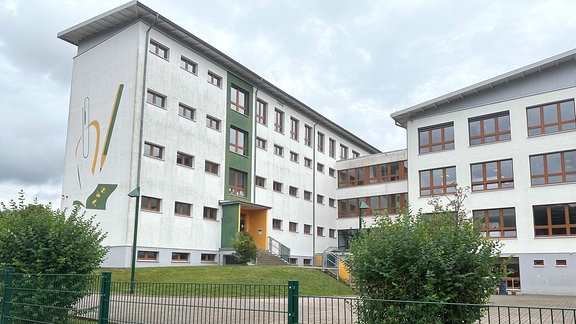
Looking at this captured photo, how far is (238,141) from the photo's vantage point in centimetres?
3419

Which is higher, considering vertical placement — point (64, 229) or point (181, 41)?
point (181, 41)

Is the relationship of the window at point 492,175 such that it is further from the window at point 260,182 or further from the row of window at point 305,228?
the window at point 260,182

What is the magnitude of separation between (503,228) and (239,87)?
18561mm

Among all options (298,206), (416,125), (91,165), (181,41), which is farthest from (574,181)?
(91,165)

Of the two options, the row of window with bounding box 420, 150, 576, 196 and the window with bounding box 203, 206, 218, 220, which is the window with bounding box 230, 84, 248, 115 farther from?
the row of window with bounding box 420, 150, 576, 196

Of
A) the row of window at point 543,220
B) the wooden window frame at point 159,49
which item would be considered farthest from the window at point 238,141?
the row of window at point 543,220

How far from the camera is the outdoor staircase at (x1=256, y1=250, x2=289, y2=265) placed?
3032cm

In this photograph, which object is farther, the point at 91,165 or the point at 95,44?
the point at 95,44

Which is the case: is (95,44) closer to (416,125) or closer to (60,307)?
(416,125)

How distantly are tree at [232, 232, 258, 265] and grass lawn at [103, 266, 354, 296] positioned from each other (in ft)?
12.1

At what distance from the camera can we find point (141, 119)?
26859 mm

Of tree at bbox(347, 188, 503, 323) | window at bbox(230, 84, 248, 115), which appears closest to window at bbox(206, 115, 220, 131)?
window at bbox(230, 84, 248, 115)

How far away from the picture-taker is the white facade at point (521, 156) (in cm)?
2772

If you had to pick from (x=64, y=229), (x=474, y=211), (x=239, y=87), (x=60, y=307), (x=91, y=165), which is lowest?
(x=60, y=307)
